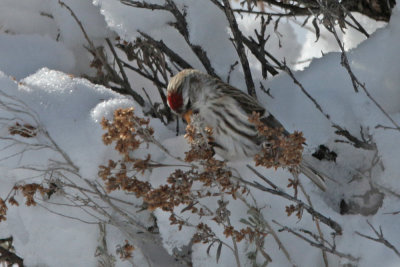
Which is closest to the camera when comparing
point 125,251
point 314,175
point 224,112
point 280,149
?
point 280,149

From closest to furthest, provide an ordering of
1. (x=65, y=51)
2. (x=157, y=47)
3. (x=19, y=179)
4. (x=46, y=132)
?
(x=46, y=132)
(x=19, y=179)
(x=157, y=47)
(x=65, y=51)

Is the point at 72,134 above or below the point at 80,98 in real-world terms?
below

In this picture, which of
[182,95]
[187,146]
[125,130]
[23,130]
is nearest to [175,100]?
[182,95]

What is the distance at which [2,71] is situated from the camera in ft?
13.5

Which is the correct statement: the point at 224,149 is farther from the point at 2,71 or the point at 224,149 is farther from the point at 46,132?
the point at 2,71

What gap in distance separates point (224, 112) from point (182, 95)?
0.28 m

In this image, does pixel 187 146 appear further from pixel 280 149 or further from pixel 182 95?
pixel 280 149

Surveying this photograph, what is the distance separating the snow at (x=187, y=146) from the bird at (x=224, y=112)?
0.10m

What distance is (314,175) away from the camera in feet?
11.6

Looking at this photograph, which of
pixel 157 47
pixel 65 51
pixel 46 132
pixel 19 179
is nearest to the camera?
pixel 46 132

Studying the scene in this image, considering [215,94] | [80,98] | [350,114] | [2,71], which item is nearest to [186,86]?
[215,94]

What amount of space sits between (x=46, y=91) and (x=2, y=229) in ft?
2.81

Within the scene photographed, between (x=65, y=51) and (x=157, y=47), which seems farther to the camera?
(x=65, y=51)

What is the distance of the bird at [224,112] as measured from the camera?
3625 mm
